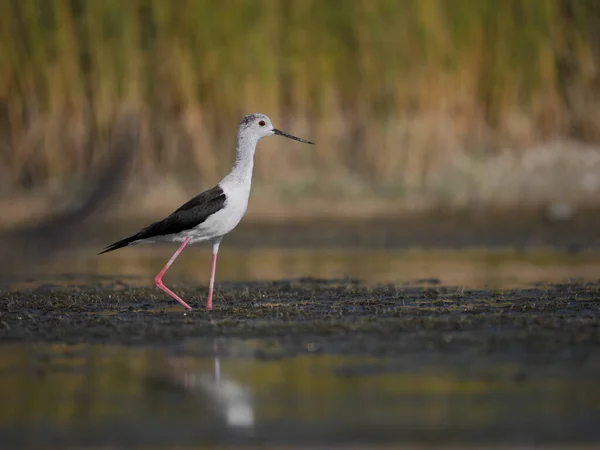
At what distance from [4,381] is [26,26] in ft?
34.7

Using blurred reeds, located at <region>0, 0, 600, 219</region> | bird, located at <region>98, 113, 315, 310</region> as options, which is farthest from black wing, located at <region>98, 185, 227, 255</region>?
blurred reeds, located at <region>0, 0, 600, 219</region>

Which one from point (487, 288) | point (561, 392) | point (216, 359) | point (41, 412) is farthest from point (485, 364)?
point (487, 288)

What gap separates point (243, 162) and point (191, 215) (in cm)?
60

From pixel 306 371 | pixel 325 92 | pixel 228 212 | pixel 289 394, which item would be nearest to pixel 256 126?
pixel 228 212

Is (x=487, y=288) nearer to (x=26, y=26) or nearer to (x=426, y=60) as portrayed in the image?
(x=426, y=60)

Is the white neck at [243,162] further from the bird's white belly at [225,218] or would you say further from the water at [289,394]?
the water at [289,394]

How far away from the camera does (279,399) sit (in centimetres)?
530

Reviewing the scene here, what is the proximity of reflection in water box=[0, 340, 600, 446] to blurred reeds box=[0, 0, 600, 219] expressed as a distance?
9.33 meters

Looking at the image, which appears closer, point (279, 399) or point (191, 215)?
point (279, 399)

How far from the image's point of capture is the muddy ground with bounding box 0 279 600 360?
21.9 feet

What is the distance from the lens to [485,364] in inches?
237

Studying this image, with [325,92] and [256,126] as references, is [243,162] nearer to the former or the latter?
[256,126]

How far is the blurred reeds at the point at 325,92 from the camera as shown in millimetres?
15562

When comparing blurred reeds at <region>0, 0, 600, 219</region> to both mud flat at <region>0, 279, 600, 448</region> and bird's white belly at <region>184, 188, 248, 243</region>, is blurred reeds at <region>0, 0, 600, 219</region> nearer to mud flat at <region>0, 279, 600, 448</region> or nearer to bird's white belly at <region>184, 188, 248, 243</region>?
bird's white belly at <region>184, 188, 248, 243</region>
